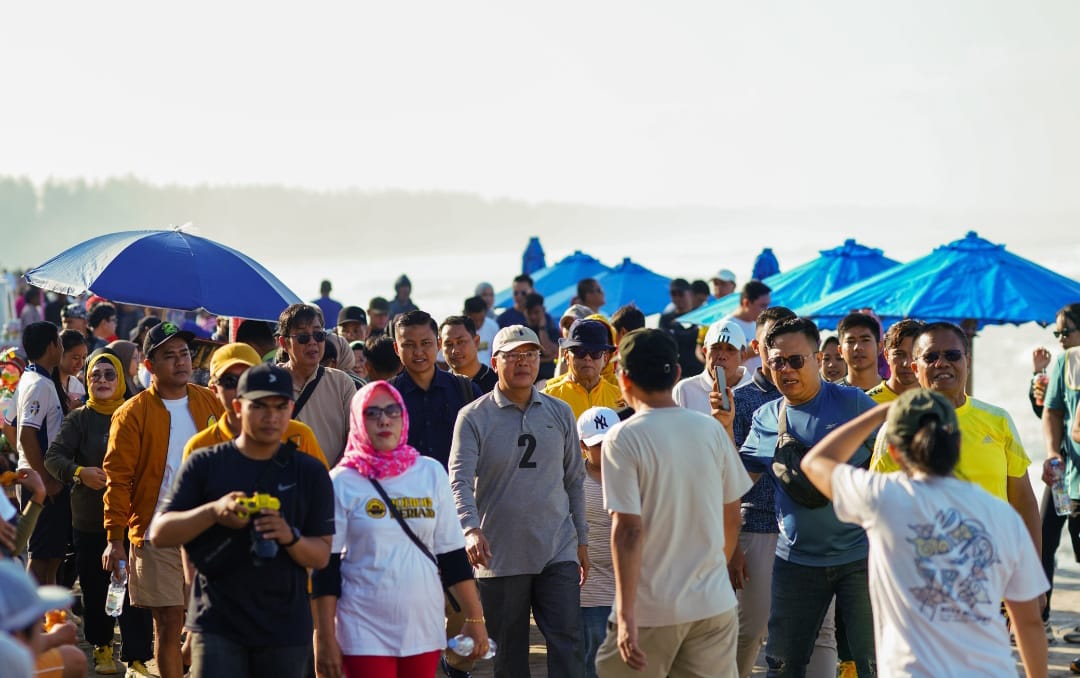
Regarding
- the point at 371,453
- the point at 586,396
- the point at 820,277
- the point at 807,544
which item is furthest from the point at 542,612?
the point at 820,277

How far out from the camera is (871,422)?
13.5 ft

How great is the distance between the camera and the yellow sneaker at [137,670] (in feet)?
23.2

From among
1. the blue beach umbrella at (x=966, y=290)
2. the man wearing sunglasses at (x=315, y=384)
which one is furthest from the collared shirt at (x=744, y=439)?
the blue beach umbrella at (x=966, y=290)

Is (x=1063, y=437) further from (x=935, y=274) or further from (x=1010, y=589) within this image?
(x=1010, y=589)

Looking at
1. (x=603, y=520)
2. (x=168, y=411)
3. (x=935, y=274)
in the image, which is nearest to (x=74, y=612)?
(x=168, y=411)

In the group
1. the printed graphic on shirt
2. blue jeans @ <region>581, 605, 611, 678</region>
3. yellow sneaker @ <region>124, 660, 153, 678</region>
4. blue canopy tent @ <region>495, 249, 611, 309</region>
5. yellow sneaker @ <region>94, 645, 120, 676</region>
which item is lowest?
yellow sneaker @ <region>94, 645, 120, 676</region>

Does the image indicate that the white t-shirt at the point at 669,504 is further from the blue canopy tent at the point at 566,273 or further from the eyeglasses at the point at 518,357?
the blue canopy tent at the point at 566,273

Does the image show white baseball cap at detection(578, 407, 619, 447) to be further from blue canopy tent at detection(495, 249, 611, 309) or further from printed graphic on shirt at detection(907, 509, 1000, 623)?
blue canopy tent at detection(495, 249, 611, 309)

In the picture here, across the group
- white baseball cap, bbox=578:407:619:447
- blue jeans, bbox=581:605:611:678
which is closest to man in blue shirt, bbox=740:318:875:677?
white baseball cap, bbox=578:407:619:447

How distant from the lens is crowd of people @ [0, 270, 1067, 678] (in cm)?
396

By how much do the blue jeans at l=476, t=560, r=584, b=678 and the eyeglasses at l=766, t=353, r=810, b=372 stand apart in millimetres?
1362

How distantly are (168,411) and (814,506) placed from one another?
3.19 meters

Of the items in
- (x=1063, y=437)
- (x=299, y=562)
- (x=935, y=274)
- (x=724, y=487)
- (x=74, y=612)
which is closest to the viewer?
(x=299, y=562)

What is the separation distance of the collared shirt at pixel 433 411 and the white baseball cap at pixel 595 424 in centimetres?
76
